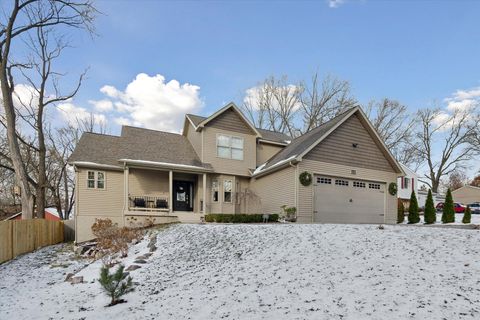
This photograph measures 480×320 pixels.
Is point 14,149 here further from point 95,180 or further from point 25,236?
point 25,236

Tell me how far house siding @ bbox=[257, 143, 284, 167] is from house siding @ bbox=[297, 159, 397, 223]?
479 cm

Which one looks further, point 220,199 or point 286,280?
point 220,199

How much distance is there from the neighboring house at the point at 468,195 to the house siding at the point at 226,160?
43.8 metres

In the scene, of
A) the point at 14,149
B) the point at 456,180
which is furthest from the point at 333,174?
the point at 456,180

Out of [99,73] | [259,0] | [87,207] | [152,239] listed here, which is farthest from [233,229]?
[99,73]

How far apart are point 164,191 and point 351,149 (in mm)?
A: 9933

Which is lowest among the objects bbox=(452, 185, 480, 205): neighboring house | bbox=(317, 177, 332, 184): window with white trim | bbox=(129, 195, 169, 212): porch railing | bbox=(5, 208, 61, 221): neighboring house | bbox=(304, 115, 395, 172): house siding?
bbox=(5, 208, 61, 221): neighboring house

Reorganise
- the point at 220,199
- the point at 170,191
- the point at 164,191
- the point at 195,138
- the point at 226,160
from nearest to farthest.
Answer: the point at 170,191
the point at 164,191
the point at 220,199
the point at 226,160
the point at 195,138

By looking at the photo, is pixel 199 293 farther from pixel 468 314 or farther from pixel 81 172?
pixel 81 172

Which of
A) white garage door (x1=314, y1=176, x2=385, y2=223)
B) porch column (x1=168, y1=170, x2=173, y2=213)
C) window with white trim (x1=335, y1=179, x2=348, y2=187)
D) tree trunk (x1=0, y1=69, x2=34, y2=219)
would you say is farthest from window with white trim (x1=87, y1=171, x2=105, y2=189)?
window with white trim (x1=335, y1=179, x2=348, y2=187)

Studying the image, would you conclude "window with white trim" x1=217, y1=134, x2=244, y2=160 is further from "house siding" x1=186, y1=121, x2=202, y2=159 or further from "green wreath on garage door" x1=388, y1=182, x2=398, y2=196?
"green wreath on garage door" x1=388, y1=182, x2=398, y2=196

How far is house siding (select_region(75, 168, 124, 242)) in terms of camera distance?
1580 cm

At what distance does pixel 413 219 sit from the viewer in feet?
59.0

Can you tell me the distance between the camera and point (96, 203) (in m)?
16.2
